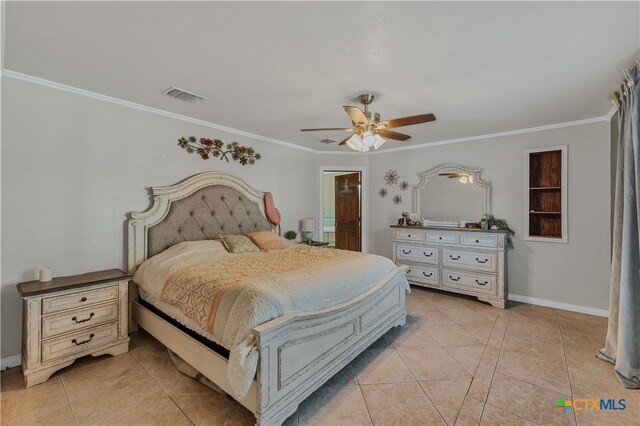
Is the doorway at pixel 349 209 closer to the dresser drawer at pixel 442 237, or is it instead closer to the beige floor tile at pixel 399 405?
the dresser drawer at pixel 442 237

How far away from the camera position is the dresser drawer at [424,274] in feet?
14.2

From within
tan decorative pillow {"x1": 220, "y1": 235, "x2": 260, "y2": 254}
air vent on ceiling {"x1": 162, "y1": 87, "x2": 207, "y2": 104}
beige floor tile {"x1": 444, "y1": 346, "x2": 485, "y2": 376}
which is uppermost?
air vent on ceiling {"x1": 162, "y1": 87, "x2": 207, "y2": 104}

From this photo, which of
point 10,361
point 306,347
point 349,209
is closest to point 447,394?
point 306,347

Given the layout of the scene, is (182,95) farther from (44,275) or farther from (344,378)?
(344,378)

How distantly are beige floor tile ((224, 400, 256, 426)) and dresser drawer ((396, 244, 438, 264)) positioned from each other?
337cm

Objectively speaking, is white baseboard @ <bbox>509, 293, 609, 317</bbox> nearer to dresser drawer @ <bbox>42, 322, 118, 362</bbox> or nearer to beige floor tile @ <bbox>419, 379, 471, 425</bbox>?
beige floor tile @ <bbox>419, 379, 471, 425</bbox>

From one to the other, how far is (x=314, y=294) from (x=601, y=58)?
2.71 meters

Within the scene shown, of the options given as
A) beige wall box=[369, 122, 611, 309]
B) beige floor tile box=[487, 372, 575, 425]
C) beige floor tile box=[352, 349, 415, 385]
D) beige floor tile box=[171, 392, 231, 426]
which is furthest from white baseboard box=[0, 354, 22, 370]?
beige wall box=[369, 122, 611, 309]

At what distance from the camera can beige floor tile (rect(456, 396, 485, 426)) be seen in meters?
1.77

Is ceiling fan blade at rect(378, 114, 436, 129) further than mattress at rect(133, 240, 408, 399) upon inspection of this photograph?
Yes

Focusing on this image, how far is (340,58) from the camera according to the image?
6.73 ft

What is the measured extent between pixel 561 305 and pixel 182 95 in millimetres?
5228

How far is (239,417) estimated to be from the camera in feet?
5.95

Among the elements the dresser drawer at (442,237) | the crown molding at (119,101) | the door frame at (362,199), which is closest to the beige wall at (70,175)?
the crown molding at (119,101)
